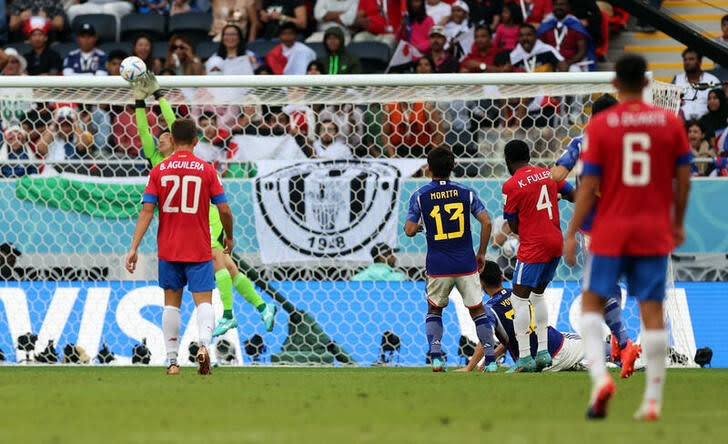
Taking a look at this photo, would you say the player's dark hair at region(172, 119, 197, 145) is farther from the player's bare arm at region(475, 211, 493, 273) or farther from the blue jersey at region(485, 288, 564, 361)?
the blue jersey at region(485, 288, 564, 361)

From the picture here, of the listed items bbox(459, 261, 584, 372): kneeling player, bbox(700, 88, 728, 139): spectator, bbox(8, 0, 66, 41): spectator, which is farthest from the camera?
bbox(8, 0, 66, 41): spectator

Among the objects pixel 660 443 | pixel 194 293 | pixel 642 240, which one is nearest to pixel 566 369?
pixel 194 293

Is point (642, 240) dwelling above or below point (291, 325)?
above

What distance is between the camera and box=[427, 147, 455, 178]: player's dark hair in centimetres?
1082

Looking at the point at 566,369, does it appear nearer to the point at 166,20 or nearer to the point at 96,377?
the point at 96,377

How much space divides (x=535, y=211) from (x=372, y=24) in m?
8.47

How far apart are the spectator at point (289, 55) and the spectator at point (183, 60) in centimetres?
100

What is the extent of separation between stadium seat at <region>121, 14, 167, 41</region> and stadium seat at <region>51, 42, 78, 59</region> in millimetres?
869

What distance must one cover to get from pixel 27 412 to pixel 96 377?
319 cm

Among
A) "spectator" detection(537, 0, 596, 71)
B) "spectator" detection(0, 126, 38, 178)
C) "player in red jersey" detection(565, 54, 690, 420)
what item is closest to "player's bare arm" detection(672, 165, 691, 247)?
"player in red jersey" detection(565, 54, 690, 420)

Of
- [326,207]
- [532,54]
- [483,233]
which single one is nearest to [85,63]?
[326,207]

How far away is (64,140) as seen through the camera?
45.8 ft

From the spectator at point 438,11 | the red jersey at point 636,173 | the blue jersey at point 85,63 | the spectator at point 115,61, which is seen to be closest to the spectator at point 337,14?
the spectator at point 438,11

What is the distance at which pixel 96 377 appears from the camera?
394 inches
